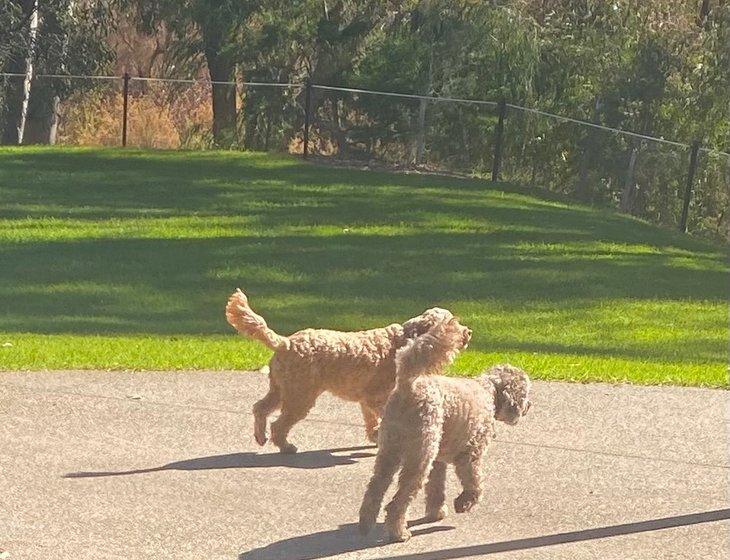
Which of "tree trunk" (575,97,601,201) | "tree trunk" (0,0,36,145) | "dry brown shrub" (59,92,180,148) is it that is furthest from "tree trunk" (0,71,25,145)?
"tree trunk" (575,97,601,201)

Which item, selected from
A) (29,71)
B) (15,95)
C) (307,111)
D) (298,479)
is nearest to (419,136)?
(307,111)

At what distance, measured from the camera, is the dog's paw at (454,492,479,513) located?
719cm

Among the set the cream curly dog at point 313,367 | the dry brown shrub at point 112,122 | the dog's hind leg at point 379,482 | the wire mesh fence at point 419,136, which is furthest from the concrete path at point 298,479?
the dry brown shrub at point 112,122

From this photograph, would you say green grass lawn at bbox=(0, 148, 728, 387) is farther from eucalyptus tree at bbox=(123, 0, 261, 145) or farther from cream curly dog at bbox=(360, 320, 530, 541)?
cream curly dog at bbox=(360, 320, 530, 541)

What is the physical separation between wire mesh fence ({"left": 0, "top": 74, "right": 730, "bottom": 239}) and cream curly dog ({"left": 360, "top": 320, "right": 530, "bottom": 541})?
16.2 metres

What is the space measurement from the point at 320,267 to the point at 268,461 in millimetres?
9278

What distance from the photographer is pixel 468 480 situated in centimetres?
721

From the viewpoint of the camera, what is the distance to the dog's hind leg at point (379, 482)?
22.2 ft

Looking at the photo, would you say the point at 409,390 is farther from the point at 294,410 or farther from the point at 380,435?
the point at 294,410

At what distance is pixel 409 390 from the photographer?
22.2 ft

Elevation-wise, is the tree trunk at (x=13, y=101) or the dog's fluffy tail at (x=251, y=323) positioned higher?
the dog's fluffy tail at (x=251, y=323)

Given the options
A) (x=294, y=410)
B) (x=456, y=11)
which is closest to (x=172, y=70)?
(x=456, y=11)

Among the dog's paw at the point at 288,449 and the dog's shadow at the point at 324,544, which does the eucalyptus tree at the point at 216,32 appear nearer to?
the dog's paw at the point at 288,449

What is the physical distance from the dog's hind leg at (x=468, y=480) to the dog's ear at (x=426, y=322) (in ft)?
2.10
